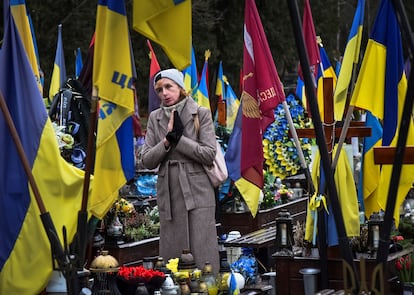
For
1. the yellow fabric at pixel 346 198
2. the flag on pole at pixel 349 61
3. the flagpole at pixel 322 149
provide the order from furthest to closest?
the flag on pole at pixel 349 61 < the yellow fabric at pixel 346 198 < the flagpole at pixel 322 149

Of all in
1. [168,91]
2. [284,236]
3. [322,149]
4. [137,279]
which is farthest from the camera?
[284,236]

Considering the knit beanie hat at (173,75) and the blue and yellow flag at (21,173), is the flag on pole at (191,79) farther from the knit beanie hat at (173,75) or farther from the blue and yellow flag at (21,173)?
the blue and yellow flag at (21,173)

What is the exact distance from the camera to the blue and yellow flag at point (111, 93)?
517 cm

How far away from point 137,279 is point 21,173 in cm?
115

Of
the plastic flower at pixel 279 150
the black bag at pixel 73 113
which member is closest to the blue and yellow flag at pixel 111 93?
the black bag at pixel 73 113

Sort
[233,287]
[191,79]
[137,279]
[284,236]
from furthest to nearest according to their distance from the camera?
[191,79] → [284,236] → [233,287] → [137,279]

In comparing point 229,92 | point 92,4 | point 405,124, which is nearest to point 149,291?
point 405,124

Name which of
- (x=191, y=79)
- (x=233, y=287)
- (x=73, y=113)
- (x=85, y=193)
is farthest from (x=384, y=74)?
(x=191, y=79)

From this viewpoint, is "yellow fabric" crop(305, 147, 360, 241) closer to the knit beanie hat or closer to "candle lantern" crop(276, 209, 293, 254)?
"candle lantern" crop(276, 209, 293, 254)

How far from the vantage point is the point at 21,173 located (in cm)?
594

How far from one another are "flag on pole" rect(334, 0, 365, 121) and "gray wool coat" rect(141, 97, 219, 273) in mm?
1135

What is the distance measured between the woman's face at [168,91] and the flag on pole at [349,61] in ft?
4.39

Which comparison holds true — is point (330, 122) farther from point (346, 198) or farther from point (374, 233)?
point (374, 233)

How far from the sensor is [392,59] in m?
7.43
